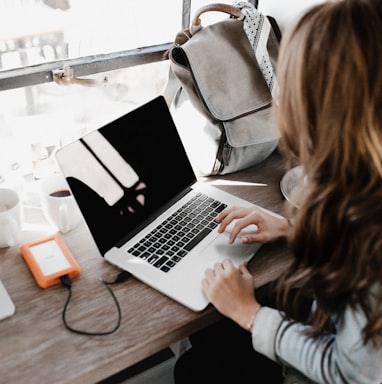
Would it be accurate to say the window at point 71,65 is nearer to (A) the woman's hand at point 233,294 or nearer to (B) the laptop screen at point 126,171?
(B) the laptop screen at point 126,171

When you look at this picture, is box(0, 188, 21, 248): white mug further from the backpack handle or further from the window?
the backpack handle

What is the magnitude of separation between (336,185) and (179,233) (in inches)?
16.2

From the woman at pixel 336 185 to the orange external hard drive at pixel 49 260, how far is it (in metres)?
0.39

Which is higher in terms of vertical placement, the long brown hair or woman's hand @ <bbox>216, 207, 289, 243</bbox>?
the long brown hair

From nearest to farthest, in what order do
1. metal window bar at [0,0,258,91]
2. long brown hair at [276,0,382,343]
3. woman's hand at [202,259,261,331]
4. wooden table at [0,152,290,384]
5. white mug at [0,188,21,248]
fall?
1. long brown hair at [276,0,382,343]
2. wooden table at [0,152,290,384]
3. woman's hand at [202,259,261,331]
4. white mug at [0,188,21,248]
5. metal window bar at [0,0,258,91]

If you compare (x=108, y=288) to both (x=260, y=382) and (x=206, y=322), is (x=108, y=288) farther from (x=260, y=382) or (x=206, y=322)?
(x=260, y=382)

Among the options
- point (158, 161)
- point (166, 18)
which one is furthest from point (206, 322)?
point (166, 18)

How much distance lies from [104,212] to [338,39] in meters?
0.54

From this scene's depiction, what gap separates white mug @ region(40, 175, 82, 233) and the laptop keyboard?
159 mm

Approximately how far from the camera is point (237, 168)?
1281 millimetres

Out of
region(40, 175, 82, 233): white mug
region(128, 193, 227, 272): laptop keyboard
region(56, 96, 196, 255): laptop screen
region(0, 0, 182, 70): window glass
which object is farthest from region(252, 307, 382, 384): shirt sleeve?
region(0, 0, 182, 70): window glass

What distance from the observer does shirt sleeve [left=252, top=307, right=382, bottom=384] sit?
72 centimetres

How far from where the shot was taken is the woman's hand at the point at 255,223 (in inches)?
39.8

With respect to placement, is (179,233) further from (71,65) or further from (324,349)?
(71,65)
